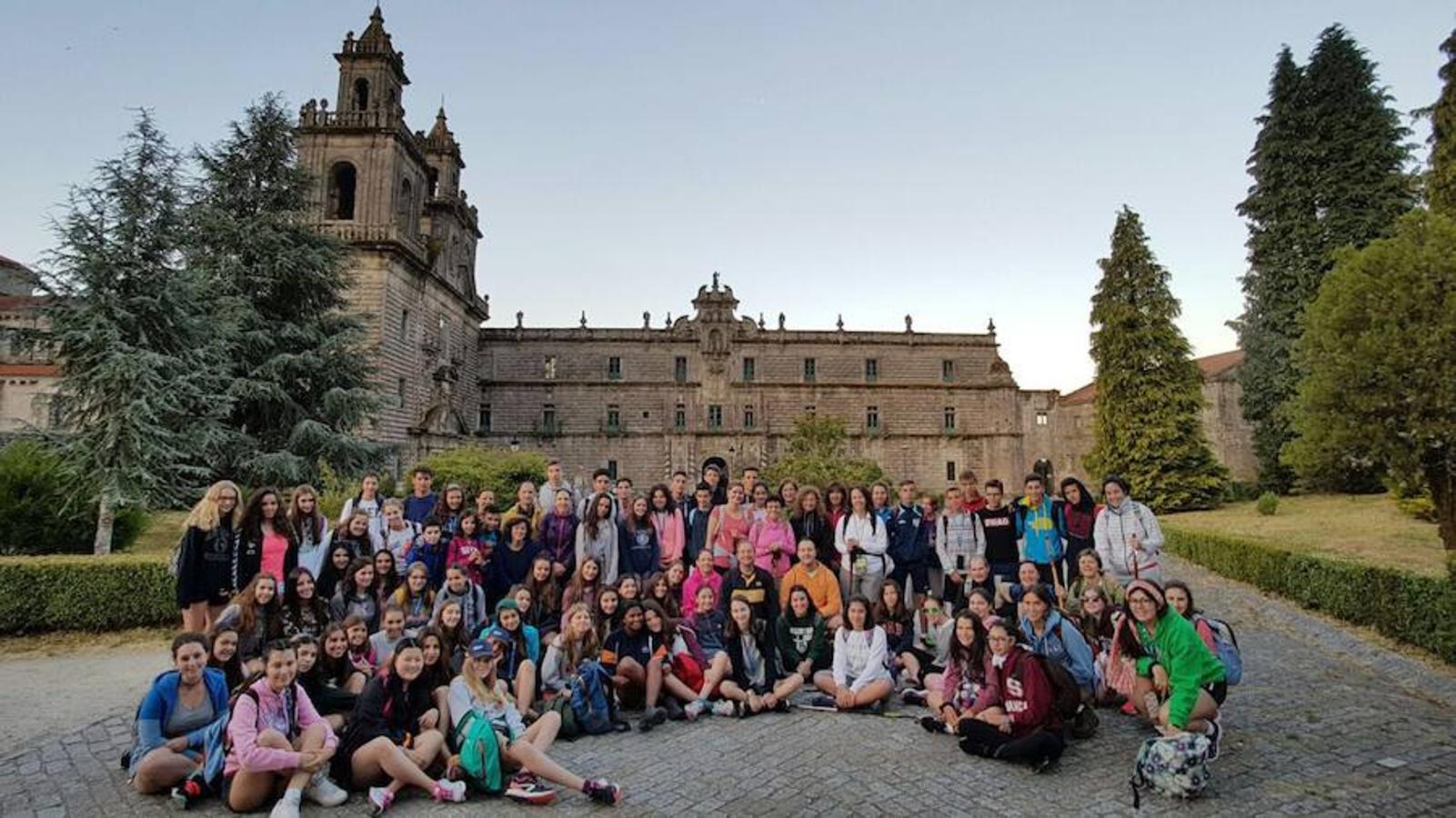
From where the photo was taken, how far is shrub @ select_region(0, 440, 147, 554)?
12430mm

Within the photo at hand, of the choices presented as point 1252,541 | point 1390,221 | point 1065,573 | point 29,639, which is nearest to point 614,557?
point 1065,573

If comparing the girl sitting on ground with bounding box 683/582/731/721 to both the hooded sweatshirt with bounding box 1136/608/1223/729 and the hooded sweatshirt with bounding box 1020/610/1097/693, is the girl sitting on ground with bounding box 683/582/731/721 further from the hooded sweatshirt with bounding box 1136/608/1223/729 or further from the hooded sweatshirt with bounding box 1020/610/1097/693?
the hooded sweatshirt with bounding box 1136/608/1223/729

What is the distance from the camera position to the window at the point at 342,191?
27047mm

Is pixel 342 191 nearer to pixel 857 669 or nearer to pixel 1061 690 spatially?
pixel 857 669

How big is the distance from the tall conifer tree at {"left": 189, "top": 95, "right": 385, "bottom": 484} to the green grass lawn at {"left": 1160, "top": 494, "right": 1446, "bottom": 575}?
20194mm

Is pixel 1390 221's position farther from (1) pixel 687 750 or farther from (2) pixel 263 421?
(2) pixel 263 421

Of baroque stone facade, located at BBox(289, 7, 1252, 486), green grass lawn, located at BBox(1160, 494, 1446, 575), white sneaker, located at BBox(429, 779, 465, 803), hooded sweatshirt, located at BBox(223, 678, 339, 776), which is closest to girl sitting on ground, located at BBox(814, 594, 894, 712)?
white sneaker, located at BBox(429, 779, 465, 803)

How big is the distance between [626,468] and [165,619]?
3014 cm

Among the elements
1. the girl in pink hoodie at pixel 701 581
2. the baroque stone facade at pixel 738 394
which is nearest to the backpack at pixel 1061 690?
the girl in pink hoodie at pixel 701 581

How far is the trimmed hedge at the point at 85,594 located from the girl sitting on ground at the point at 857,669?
31.2 feet

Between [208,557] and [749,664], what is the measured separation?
17.2ft

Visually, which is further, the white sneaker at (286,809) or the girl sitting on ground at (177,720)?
the girl sitting on ground at (177,720)

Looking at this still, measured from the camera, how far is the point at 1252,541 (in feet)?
44.6

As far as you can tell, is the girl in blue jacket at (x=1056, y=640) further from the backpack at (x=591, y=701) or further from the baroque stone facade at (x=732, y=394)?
the baroque stone facade at (x=732, y=394)
